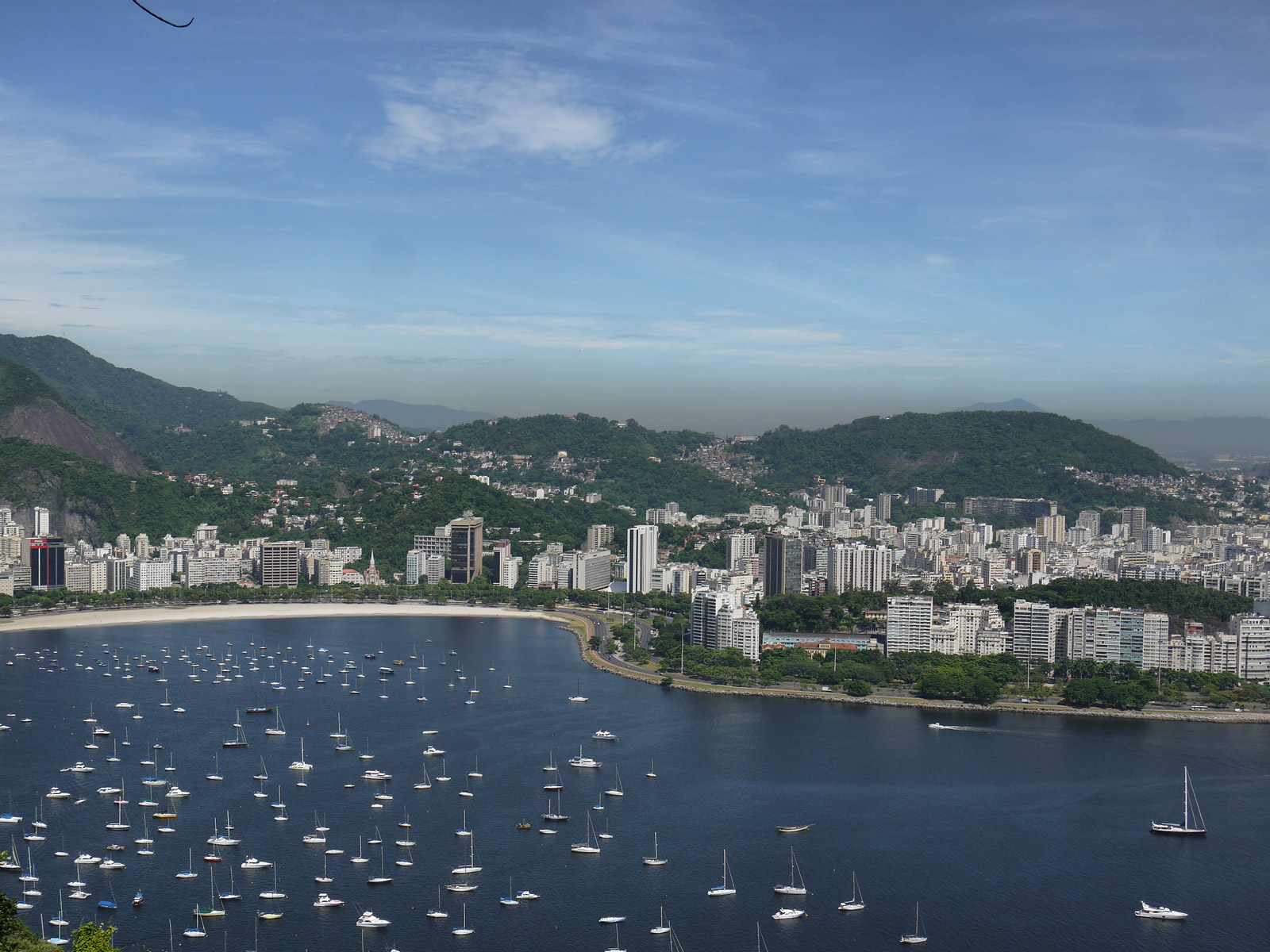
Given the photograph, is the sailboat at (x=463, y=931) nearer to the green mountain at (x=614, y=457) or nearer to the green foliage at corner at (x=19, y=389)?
the green foliage at corner at (x=19, y=389)

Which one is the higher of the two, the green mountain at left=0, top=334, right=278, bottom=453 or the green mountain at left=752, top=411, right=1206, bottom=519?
the green mountain at left=0, top=334, right=278, bottom=453

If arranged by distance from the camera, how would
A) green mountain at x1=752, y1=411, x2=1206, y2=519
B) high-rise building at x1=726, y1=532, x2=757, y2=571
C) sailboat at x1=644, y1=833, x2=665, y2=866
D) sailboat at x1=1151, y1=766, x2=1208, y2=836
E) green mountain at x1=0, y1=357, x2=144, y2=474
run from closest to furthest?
sailboat at x1=644, y1=833, x2=665, y2=866
sailboat at x1=1151, y1=766, x2=1208, y2=836
high-rise building at x1=726, y1=532, x2=757, y2=571
green mountain at x1=0, y1=357, x2=144, y2=474
green mountain at x1=752, y1=411, x2=1206, y2=519

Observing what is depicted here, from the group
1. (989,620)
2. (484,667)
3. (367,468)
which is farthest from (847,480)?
(484,667)

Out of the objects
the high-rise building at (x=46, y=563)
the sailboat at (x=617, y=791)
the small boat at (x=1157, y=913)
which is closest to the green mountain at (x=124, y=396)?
the high-rise building at (x=46, y=563)

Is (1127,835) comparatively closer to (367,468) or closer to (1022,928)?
(1022,928)

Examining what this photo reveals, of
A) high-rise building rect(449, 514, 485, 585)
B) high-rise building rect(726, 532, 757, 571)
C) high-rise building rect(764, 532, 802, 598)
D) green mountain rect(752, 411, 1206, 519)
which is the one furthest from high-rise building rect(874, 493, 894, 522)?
high-rise building rect(449, 514, 485, 585)

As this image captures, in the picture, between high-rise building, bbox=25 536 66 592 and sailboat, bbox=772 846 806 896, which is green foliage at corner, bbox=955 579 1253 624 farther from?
high-rise building, bbox=25 536 66 592

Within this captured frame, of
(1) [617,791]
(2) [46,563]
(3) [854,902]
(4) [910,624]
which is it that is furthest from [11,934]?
(2) [46,563]
